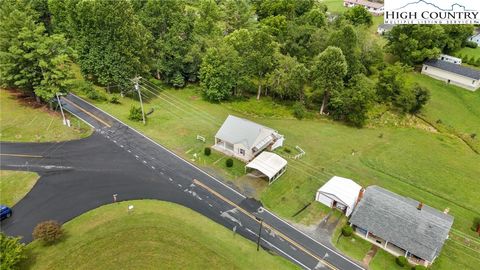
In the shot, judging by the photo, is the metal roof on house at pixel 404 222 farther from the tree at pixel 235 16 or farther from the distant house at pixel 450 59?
the distant house at pixel 450 59

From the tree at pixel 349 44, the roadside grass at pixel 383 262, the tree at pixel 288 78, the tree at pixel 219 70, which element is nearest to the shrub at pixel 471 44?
the tree at pixel 349 44

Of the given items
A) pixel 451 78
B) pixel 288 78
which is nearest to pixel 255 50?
pixel 288 78

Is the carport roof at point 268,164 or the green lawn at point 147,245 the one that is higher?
the carport roof at point 268,164

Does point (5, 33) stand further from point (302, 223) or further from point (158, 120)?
point (302, 223)

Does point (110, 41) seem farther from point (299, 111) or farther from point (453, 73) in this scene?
point (453, 73)

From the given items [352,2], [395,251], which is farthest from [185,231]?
[352,2]

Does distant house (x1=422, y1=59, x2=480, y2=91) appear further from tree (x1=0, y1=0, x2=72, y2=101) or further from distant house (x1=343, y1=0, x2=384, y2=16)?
tree (x1=0, y1=0, x2=72, y2=101)
